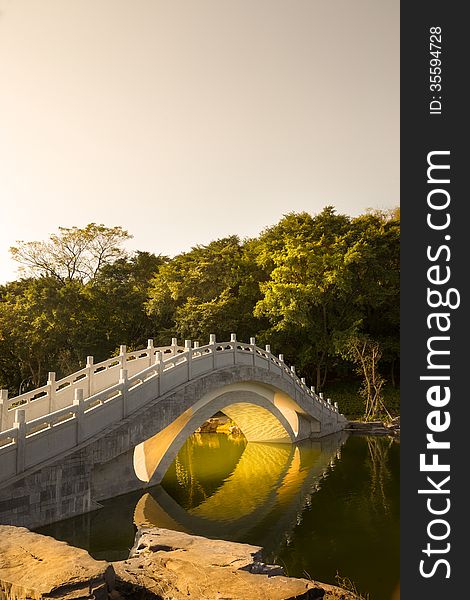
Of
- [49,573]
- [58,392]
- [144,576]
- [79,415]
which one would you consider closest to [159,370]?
[58,392]

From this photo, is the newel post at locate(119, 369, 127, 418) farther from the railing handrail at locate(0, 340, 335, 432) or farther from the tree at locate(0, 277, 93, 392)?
the tree at locate(0, 277, 93, 392)

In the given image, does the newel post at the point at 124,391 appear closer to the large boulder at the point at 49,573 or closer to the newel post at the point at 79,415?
the newel post at the point at 79,415

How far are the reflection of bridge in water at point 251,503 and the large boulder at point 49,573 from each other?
6261mm

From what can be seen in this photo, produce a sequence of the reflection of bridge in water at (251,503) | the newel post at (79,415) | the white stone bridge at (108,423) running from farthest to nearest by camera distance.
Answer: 1. the reflection of bridge in water at (251,503)
2. the newel post at (79,415)
3. the white stone bridge at (108,423)

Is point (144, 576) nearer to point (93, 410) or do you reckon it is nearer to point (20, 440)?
point (20, 440)

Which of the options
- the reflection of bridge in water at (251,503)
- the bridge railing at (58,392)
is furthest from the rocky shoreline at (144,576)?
the bridge railing at (58,392)

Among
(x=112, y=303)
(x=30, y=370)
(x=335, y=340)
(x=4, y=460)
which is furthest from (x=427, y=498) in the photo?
(x=30, y=370)

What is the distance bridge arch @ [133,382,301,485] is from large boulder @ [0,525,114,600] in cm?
961

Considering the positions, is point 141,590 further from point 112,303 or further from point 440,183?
point 112,303

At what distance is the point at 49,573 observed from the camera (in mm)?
6559

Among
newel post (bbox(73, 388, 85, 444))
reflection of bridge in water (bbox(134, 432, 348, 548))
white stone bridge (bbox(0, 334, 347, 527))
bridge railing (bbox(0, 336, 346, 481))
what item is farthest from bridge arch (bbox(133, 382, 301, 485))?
newel post (bbox(73, 388, 85, 444))

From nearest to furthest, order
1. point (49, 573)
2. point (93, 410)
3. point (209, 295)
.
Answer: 1. point (49, 573)
2. point (93, 410)
3. point (209, 295)

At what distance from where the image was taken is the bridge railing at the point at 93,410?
465 inches

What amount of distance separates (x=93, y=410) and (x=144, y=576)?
6955mm
